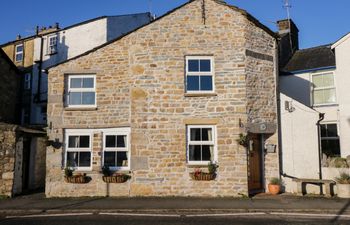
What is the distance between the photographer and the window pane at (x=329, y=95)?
16.5 metres

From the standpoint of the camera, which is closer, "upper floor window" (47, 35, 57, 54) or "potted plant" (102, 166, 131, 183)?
"potted plant" (102, 166, 131, 183)

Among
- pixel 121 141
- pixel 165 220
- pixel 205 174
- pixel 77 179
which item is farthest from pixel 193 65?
pixel 165 220

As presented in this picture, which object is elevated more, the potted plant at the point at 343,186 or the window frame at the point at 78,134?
the window frame at the point at 78,134

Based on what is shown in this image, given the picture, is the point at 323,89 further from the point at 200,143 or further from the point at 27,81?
the point at 27,81

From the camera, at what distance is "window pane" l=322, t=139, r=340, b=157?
637 inches

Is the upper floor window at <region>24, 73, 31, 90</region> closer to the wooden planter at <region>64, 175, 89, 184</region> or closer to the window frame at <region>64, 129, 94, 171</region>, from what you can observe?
the window frame at <region>64, 129, 94, 171</region>

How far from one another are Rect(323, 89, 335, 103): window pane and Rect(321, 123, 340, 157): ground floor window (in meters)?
1.19

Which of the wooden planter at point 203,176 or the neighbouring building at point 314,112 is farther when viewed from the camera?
the neighbouring building at point 314,112

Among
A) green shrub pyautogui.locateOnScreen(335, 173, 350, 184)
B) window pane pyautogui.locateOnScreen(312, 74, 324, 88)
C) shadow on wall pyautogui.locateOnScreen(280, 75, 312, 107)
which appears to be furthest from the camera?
shadow on wall pyautogui.locateOnScreen(280, 75, 312, 107)

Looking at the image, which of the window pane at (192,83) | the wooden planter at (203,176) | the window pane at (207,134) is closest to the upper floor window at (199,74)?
the window pane at (192,83)

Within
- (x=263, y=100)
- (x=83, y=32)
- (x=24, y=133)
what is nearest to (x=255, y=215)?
(x=263, y=100)

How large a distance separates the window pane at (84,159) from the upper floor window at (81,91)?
2045 millimetres

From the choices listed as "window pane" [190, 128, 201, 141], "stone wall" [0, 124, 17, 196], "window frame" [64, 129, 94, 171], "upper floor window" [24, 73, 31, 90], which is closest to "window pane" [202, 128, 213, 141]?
"window pane" [190, 128, 201, 141]

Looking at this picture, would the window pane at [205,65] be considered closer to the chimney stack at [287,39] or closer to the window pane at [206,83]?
the window pane at [206,83]
